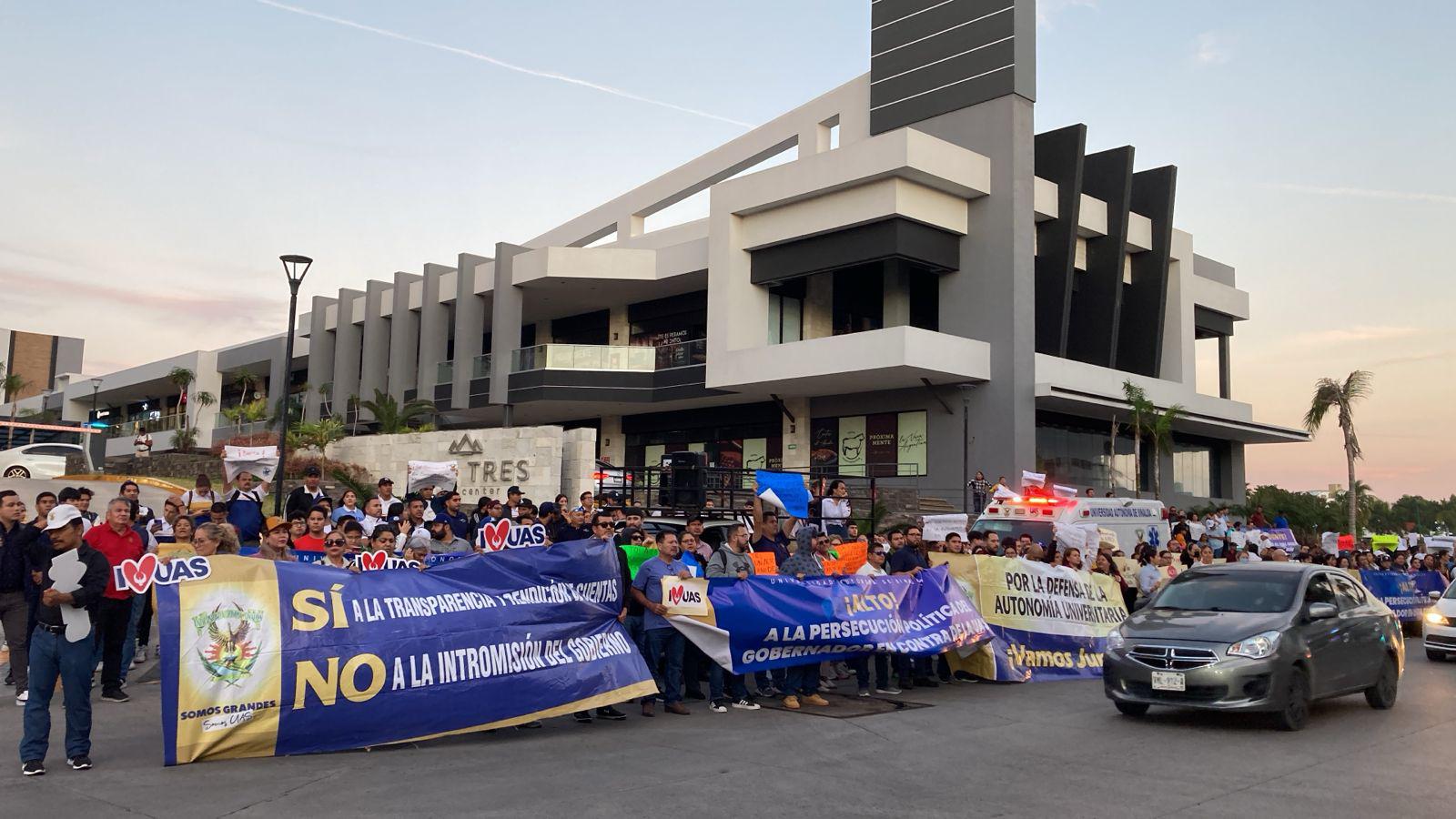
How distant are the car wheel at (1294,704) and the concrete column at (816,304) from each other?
2903 cm

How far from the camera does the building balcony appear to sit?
39844 millimetres

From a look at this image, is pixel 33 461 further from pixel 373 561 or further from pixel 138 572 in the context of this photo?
pixel 138 572

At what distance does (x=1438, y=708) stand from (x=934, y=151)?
942 inches

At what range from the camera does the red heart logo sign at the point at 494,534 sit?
14.2 meters

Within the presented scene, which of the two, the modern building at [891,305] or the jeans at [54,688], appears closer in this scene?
the jeans at [54,688]

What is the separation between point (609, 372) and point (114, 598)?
29.4 m

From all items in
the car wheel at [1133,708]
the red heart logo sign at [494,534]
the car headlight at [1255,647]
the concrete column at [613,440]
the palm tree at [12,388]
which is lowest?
the car wheel at [1133,708]

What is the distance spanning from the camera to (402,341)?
50062 mm

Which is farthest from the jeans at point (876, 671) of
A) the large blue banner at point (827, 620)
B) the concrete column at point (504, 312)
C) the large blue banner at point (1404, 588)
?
the concrete column at point (504, 312)

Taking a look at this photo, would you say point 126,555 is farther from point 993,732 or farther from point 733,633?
point 993,732

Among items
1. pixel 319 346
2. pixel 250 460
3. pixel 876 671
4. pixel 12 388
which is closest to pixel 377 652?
pixel 876 671

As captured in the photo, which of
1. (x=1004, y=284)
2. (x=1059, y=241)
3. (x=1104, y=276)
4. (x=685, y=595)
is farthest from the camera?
(x=1104, y=276)

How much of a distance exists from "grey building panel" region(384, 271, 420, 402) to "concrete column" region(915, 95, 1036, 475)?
25.6 metres

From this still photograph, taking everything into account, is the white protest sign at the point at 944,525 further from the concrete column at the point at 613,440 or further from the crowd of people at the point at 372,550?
the concrete column at the point at 613,440
